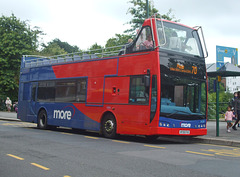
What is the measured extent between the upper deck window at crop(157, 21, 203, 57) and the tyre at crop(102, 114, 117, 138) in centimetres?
363

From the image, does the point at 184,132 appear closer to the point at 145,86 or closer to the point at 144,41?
the point at 145,86

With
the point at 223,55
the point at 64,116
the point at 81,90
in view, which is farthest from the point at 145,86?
the point at 64,116

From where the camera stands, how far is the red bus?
1135cm

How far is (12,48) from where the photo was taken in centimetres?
4478

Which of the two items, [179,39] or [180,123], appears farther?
[179,39]

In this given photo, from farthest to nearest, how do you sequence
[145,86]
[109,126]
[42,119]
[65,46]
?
[65,46]
[42,119]
[109,126]
[145,86]

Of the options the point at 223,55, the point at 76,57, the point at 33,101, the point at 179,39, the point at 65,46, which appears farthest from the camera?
the point at 65,46

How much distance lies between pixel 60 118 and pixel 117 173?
1008 centimetres

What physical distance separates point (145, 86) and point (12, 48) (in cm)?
3738

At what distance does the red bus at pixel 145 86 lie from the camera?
37.2ft

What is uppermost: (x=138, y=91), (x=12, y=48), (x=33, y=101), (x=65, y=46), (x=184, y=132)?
(x=65, y=46)

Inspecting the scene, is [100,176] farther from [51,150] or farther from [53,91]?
[53,91]

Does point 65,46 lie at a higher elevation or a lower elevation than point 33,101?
higher

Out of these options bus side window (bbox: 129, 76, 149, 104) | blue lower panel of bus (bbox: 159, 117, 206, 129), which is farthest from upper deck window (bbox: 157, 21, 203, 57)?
blue lower panel of bus (bbox: 159, 117, 206, 129)
